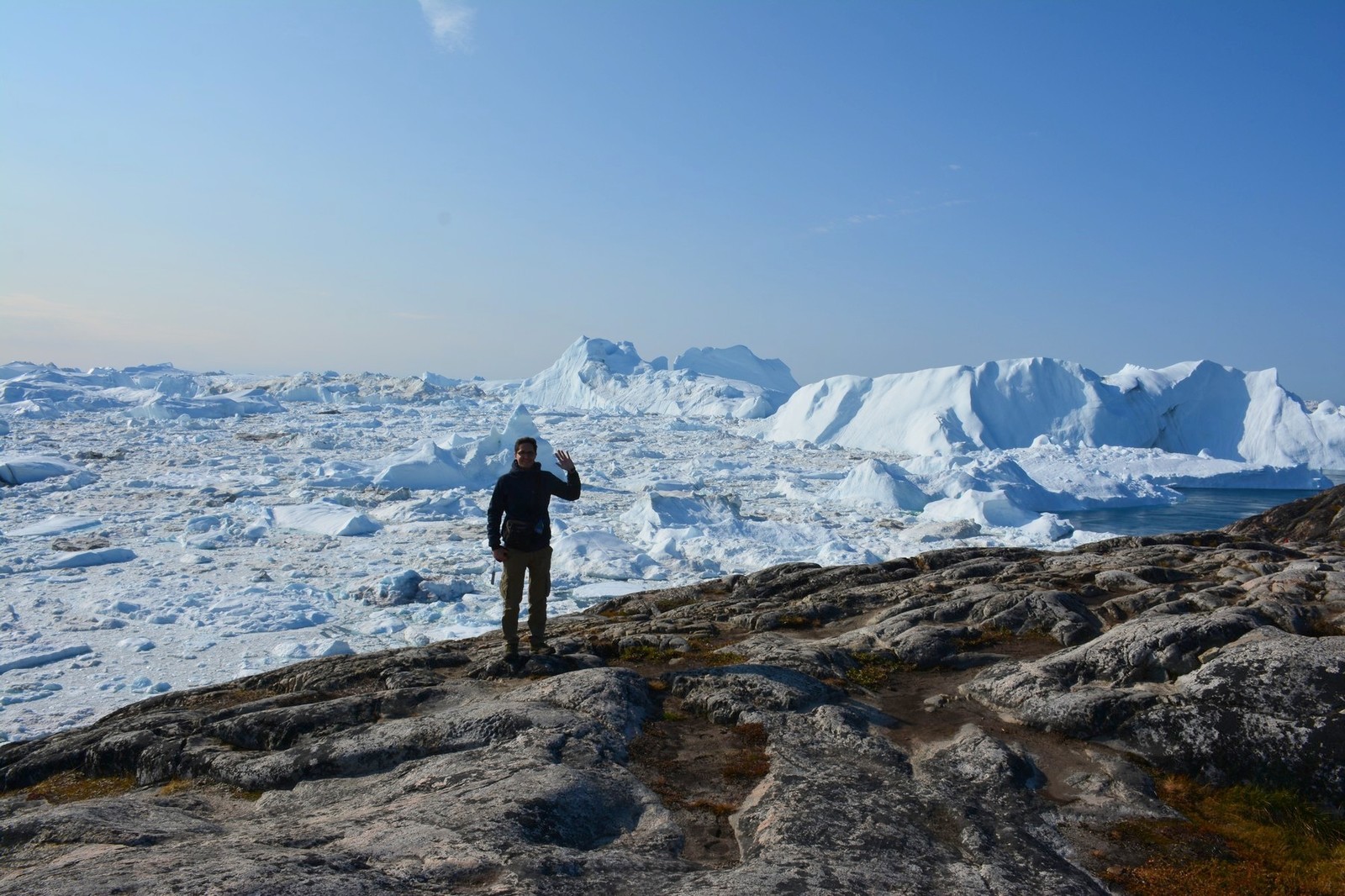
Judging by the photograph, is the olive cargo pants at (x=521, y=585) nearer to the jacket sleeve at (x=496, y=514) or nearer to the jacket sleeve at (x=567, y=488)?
the jacket sleeve at (x=496, y=514)

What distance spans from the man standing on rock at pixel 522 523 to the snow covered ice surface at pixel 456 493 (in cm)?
745

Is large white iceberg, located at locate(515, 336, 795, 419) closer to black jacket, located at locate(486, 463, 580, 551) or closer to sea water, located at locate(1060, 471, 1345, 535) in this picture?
sea water, located at locate(1060, 471, 1345, 535)

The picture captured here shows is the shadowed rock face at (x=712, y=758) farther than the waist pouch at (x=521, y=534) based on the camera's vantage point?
No

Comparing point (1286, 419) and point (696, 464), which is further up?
point (1286, 419)

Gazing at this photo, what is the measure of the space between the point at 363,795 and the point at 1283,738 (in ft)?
17.9

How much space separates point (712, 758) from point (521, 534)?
243 cm

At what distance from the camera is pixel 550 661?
6914 millimetres

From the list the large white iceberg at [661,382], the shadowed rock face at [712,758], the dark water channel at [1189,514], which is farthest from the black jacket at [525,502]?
the large white iceberg at [661,382]

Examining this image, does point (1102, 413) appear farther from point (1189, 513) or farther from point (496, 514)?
point (496, 514)

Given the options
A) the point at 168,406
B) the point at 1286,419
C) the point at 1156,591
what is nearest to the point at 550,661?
the point at 1156,591

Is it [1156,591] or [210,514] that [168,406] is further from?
[1156,591]

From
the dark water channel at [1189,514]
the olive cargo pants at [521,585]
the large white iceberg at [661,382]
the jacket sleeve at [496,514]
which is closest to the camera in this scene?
the jacket sleeve at [496,514]

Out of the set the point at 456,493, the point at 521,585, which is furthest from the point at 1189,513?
the point at 521,585

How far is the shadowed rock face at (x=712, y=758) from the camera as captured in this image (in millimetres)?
3691
